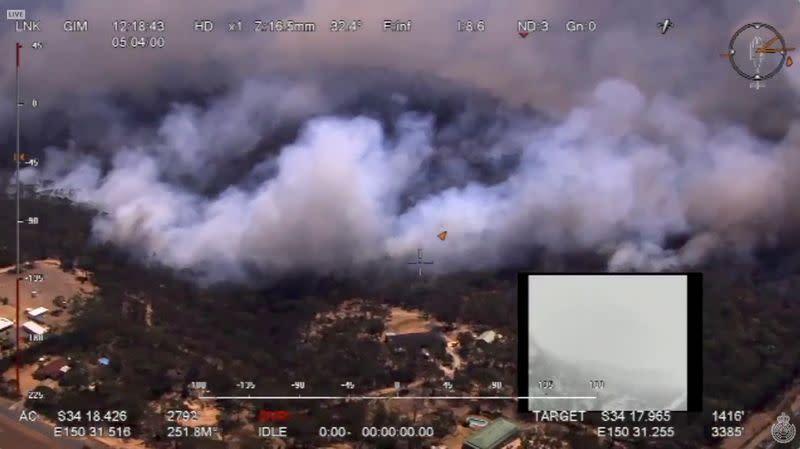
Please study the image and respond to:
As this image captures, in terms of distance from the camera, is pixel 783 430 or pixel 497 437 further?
pixel 783 430

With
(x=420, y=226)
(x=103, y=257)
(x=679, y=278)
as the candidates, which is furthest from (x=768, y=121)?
(x=103, y=257)

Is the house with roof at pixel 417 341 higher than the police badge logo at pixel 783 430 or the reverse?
higher

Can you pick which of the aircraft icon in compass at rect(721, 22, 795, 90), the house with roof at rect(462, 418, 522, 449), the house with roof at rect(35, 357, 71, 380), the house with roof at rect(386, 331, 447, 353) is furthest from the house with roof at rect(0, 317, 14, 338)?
the aircraft icon in compass at rect(721, 22, 795, 90)

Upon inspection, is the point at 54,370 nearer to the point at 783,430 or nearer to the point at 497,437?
the point at 497,437

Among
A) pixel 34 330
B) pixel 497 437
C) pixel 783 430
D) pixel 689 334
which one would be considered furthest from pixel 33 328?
pixel 783 430

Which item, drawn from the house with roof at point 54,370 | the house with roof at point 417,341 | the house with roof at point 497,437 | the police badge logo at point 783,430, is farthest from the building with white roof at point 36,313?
the police badge logo at point 783,430
